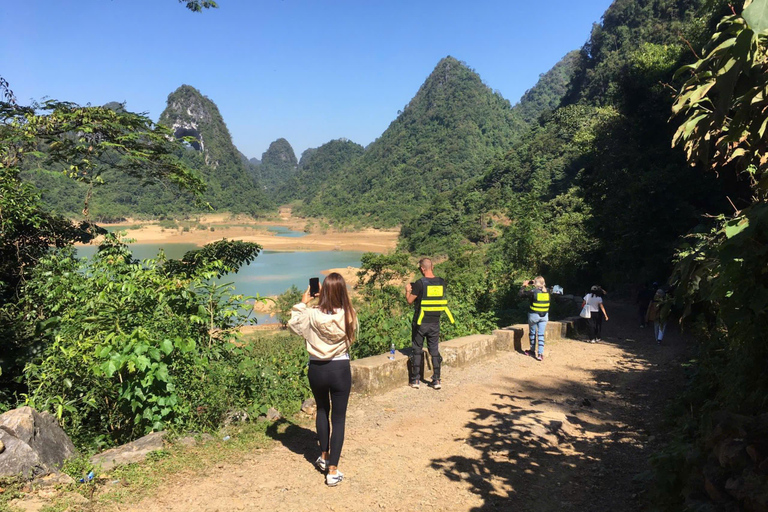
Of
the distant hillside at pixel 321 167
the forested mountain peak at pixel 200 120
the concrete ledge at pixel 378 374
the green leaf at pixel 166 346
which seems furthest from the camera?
the distant hillside at pixel 321 167

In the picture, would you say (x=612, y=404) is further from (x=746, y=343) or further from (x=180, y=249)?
(x=180, y=249)

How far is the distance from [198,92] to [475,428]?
122530 millimetres

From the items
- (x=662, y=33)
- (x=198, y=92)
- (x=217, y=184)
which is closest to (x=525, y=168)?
(x=662, y=33)

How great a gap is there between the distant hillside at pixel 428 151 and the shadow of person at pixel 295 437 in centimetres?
6738

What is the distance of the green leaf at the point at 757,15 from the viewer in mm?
1349

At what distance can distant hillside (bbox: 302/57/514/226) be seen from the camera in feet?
257

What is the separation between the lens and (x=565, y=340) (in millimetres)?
9219

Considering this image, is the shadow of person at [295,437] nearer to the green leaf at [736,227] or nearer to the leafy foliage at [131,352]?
the leafy foliage at [131,352]

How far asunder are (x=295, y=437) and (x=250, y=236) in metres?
67.2

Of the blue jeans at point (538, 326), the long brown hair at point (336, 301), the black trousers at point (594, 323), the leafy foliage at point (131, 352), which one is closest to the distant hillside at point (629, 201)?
the blue jeans at point (538, 326)

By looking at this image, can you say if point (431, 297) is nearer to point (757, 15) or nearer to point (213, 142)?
point (757, 15)

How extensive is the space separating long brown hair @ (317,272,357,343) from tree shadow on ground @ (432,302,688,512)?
139 cm

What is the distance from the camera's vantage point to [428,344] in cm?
550

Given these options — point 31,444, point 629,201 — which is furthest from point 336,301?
point 629,201
